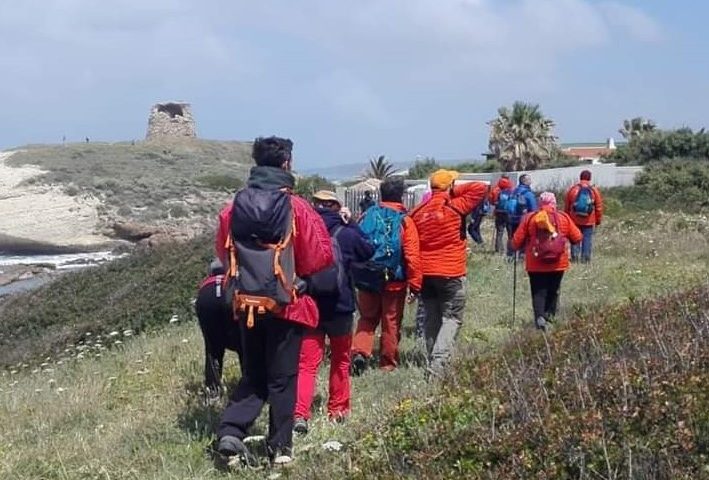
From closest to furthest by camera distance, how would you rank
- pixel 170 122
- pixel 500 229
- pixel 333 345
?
1. pixel 333 345
2. pixel 500 229
3. pixel 170 122

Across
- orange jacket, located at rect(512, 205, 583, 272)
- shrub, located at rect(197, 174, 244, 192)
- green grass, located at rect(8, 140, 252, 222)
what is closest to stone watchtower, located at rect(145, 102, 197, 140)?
green grass, located at rect(8, 140, 252, 222)

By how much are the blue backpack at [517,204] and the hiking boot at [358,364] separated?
997 cm

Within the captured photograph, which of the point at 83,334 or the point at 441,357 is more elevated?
the point at 441,357

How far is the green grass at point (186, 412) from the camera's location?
5.62m

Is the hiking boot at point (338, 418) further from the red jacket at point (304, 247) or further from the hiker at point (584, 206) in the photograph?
the hiker at point (584, 206)

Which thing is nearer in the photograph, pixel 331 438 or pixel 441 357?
pixel 331 438

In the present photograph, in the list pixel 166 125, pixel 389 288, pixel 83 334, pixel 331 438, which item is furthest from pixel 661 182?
pixel 166 125

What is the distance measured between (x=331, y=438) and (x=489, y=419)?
45.0 inches

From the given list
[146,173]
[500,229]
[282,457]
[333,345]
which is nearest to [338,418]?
[333,345]

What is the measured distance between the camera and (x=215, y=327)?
26.0ft

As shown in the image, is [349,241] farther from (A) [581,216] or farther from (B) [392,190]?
(A) [581,216]

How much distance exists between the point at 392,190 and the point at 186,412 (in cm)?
279

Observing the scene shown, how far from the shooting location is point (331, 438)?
6.40 m

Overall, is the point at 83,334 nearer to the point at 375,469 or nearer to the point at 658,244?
the point at 658,244
